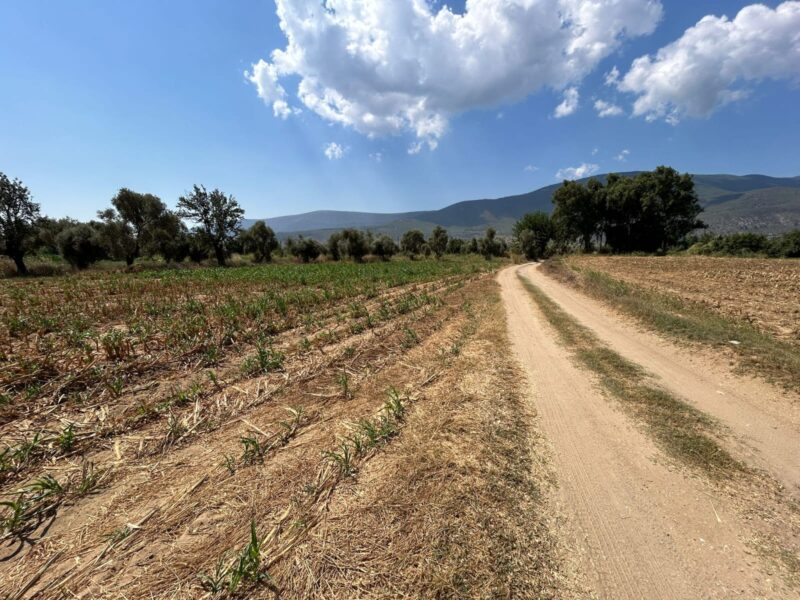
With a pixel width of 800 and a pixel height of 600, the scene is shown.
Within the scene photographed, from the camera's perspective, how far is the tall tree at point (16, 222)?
32.5 metres

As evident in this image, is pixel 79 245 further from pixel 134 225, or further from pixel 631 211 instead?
pixel 631 211

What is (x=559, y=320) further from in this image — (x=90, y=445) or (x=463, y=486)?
(x=90, y=445)

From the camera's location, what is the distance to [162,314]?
38.6 ft

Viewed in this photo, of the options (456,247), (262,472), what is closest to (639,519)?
(262,472)

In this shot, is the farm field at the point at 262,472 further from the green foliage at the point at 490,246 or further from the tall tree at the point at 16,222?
the green foliage at the point at 490,246

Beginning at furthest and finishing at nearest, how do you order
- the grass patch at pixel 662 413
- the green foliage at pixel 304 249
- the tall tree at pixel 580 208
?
the green foliage at pixel 304 249 → the tall tree at pixel 580 208 → the grass patch at pixel 662 413

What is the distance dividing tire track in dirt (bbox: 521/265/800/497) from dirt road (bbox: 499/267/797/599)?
21cm

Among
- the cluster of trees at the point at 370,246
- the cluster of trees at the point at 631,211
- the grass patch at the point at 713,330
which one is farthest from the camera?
the cluster of trees at the point at 370,246

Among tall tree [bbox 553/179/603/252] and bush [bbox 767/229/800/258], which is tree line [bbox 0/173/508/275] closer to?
tall tree [bbox 553/179/603/252]

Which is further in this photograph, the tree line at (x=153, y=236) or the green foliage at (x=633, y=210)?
the green foliage at (x=633, y=210)

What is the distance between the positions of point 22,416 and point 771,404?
44.8 ft

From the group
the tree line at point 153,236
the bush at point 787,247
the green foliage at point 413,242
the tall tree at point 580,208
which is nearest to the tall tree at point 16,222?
the tree line at point 153,236

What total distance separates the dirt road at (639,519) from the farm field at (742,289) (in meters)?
9.20

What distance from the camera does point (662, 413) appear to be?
5.37 m
